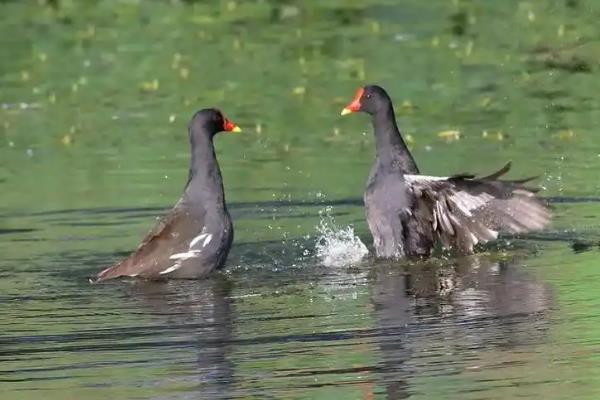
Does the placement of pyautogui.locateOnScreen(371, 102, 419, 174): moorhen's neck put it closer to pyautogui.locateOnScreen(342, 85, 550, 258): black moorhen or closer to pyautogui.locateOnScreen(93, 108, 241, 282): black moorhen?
pyautogui.locateOnScreen(342, 85, 550, 258): black moorhen

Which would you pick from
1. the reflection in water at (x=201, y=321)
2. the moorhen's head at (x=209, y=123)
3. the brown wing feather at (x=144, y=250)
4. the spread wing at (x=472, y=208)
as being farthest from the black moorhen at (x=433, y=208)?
the brown wing feather at (x=144, y=250)

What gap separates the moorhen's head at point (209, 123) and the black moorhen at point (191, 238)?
26 cm

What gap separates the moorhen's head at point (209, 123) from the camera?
40.4 feet

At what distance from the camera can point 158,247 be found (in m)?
11.7

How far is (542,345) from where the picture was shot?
8.96m

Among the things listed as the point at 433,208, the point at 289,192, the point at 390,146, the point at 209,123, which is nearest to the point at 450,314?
the point at 433,208

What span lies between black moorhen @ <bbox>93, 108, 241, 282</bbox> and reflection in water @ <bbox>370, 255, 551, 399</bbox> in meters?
1.10

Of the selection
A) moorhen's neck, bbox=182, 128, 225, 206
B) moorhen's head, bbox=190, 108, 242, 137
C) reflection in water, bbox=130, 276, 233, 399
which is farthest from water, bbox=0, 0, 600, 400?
moorhen's head, bbox=190, 108, 242, 137

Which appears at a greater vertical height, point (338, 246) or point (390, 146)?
point (390, 146)

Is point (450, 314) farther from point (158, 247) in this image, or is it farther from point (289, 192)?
point (289, 192)

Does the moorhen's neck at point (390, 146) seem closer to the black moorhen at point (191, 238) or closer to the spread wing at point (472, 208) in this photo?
the spread wing at point (472, 208)

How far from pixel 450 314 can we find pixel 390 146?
2.93 metres

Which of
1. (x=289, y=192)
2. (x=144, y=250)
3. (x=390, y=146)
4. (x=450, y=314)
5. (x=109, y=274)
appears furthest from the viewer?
(x=289, y=192)

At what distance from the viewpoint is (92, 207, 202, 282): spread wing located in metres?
11.5
